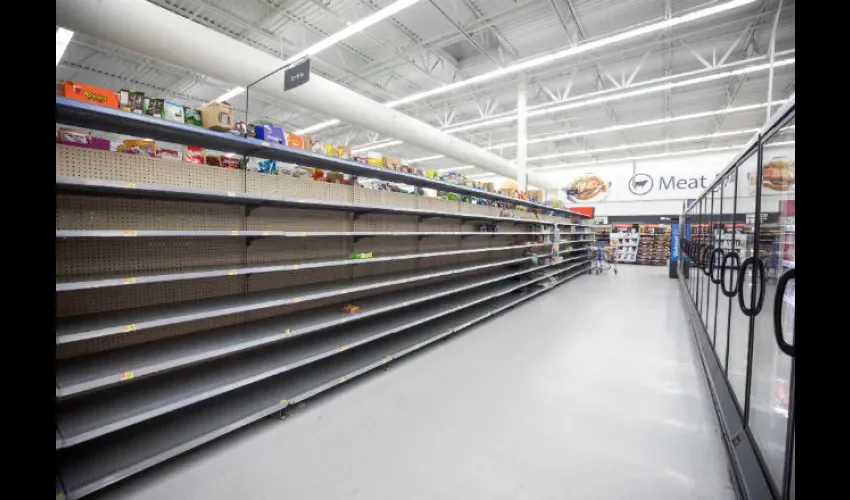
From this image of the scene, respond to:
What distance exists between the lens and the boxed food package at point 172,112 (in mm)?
2125

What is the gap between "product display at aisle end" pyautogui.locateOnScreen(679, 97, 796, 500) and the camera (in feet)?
4.87

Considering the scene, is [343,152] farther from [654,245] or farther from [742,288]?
[654,245]

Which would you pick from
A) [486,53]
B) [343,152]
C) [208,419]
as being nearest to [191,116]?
[343,152]

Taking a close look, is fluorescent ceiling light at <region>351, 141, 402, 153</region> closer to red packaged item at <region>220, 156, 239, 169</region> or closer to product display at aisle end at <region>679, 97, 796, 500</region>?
red packaged item at <region>220, 156, 239, 169</region>

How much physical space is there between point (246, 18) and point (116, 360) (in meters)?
6.41

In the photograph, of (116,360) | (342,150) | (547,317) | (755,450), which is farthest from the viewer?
(547,317)

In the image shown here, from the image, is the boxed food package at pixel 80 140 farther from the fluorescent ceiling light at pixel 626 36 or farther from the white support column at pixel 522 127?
the white support column at pixel 522 127

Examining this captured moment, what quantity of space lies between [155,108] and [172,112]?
0.08 meters

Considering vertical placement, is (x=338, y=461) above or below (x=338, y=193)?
below

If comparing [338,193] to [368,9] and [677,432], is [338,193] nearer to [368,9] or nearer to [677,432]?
[677,432]

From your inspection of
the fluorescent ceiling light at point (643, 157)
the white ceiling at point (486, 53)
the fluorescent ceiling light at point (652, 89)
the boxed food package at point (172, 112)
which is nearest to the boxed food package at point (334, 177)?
the boxed food package at point (172, 112)

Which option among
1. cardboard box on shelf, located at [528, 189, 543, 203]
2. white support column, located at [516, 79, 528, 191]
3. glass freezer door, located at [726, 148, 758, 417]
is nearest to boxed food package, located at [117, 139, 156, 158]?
glass freezer door, located at [726, 148, 758, 417]
